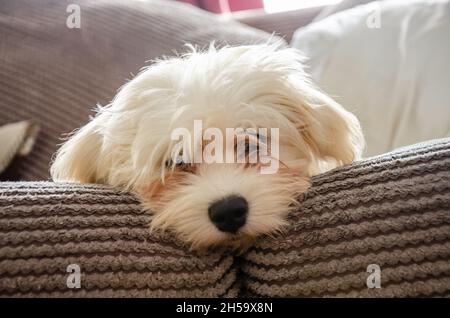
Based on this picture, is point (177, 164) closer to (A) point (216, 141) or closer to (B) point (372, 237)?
(A) point (216, 141)

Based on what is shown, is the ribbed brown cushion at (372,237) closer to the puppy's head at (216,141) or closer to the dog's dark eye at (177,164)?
the puppy's head at (216,141)

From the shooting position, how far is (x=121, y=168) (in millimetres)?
1244

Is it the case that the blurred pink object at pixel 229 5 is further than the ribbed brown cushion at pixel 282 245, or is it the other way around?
the blurred pink object at pixel 229 5

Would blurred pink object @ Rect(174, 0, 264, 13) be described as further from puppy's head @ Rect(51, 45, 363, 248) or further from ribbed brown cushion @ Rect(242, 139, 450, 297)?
ribbed brown cushion @ Rect(242, 139, 450, 297)

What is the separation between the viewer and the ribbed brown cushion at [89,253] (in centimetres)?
81

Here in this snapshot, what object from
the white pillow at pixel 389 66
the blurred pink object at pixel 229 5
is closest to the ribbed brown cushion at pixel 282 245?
the white pillow at pixel 389 66

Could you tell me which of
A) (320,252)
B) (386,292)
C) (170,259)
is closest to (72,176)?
(170,259)

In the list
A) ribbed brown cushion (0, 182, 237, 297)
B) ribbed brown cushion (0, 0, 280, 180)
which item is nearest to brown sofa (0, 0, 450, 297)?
ribbed brown cushion (0, 182, 237, 297)

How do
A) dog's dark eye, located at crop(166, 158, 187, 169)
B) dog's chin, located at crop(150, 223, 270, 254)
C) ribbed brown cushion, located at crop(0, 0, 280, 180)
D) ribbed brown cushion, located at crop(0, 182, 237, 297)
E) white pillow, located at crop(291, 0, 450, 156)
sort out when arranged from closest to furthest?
ribbed brown cushion, located at crop(0, 182, 237, 297)
dog's chin, located at crop(150, 223, 270, 254)
dog's dark eye, located at crop(166, 158, 187, 169)
white pillow, located at crop(291, 0, 450, 156)
ribbed brown cushion, located at crop(0, 0, 280, 180)

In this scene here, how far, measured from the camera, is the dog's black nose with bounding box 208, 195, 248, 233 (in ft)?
3.38

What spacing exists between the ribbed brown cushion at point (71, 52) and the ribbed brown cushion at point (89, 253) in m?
1.14

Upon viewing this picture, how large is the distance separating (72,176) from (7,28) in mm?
1147

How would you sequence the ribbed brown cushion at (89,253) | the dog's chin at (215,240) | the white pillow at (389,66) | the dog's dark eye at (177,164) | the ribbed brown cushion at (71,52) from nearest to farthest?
1. the ribbed brown cushion at (89,253)
2. the dog's chin at (215,240)
3. the dog's dark eye at (177,164)
4. the white pillow at (389,66)
5. the ribbed brown cushion at (71,52)
